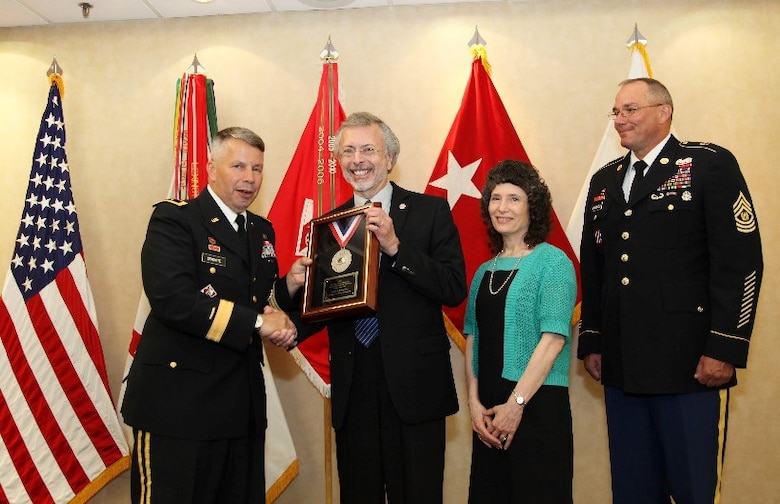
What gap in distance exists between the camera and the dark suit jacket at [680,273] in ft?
7.07

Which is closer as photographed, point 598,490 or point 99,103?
point 598,490

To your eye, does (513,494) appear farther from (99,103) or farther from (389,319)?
(99,103)

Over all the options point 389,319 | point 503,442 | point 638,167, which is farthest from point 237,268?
point 638,167

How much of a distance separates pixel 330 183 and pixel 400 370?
5.61 feet

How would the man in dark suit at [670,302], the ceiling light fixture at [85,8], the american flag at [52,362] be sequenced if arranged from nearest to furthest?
the man in dark suit at [670,302] → the american flag at [52,362] → the ceiling light fixture at [85,8]

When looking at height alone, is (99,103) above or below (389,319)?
above

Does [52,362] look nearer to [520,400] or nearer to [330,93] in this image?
[330,93]

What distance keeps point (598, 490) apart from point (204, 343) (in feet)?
8.86

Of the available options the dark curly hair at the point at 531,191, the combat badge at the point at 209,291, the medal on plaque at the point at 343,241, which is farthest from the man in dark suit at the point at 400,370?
the combat badge at the point at 209,291

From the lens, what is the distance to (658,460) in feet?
7.57

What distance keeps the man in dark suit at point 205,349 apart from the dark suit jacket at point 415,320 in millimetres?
291

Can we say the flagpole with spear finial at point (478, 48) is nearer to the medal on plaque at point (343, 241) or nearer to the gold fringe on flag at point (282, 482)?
the medal on plaque at point (343, 241)

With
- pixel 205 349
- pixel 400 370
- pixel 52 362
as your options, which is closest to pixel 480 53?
pixel 400 370

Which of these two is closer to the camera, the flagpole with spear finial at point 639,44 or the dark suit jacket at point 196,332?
the dark suit jacket at point 196,332
